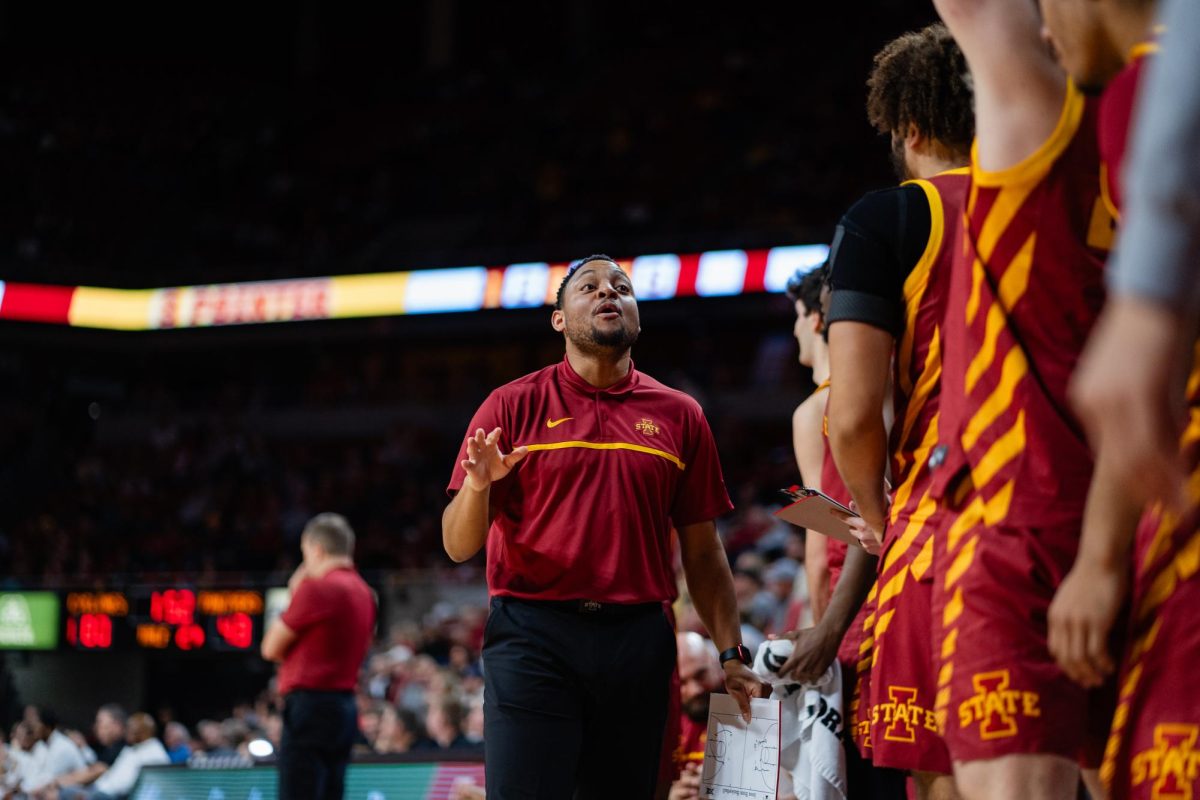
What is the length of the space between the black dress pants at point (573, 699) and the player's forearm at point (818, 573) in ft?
1.66

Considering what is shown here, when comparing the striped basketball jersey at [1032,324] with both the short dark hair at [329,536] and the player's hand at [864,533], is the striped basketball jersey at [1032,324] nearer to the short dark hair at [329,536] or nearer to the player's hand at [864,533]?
the player's hand at [864,533]

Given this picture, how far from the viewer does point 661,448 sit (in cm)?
429

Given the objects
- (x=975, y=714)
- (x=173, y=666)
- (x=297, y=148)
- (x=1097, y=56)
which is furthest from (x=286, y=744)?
(x=297, y=148)

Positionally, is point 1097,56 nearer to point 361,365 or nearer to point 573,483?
point 573,483

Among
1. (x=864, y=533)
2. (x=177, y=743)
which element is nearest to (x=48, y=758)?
(x=177, y=743)

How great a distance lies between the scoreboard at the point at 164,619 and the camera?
16047 mm

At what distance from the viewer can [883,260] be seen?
2.77 metres

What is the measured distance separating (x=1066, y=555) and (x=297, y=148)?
84.9 feet

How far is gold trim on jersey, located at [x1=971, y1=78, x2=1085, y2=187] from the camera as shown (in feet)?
7.27

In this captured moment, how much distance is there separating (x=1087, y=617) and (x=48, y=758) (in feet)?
38.6

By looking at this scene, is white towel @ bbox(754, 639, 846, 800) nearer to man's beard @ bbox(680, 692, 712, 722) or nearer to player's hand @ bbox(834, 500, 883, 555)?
player's hand @ bbox(834, 500, 883, 555)

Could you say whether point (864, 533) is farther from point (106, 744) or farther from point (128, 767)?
point (106, 744)

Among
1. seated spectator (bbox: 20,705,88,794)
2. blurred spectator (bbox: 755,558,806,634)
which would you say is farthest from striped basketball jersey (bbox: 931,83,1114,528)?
seated spectator (bbox: 20,705,88,794)

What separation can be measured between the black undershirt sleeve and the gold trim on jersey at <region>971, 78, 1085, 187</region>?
0.48 m
